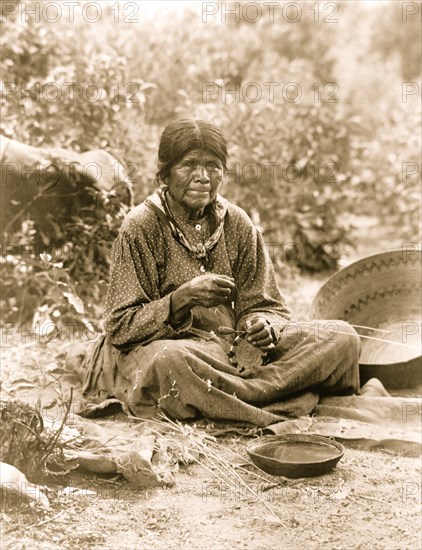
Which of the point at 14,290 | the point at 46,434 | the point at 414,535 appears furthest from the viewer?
the point at 14,290

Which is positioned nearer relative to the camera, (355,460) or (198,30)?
(355,460)

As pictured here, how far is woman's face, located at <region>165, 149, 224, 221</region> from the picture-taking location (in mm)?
3740

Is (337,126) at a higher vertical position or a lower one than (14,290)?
higher

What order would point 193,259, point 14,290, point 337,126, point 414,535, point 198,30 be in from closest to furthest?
point 414,535, point 193,259, point 14,290, point 337,126, point 198,30

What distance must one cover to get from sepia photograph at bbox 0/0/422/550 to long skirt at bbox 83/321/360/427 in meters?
0.01

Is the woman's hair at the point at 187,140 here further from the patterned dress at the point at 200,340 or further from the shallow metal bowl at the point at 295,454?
the shallow metal bowl at the point at 295,454

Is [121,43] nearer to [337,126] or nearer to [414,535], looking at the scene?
[337,126]

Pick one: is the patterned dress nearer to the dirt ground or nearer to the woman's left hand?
the woman's left hand

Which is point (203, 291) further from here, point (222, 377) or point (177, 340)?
point (222, 377)

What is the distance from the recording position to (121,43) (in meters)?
7.70

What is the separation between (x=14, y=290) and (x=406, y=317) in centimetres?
263

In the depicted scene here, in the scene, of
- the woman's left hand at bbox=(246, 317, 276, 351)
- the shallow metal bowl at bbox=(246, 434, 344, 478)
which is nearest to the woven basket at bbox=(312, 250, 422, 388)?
the woman's left hand at bbox=(246, 317, 276, 351)

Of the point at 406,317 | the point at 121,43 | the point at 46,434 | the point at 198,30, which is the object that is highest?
the point at 198,30

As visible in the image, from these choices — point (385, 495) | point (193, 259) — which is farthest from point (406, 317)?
point (385, 495)
